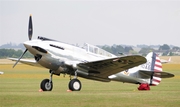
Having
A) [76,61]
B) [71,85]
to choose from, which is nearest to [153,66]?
[76,61]

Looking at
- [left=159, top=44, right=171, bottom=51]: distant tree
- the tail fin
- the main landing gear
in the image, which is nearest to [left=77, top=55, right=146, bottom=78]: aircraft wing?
the main landing gear

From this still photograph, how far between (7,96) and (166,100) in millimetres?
5156

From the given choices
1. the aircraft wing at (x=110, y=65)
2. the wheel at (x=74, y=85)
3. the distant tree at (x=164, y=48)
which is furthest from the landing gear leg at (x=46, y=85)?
the distant tree at (x=164, y=48)

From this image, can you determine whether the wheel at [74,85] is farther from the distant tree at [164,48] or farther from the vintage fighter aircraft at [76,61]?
the distant tree at [164,48]

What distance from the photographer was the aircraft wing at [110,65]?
21094 mm

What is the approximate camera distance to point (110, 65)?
22.1m

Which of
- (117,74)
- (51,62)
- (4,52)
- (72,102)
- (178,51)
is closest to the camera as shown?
(72,102)

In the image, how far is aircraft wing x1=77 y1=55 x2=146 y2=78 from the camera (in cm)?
2109

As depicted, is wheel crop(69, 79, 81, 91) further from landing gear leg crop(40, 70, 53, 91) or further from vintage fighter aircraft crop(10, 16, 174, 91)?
landing gear leg crop(40, 70, 53, 91)

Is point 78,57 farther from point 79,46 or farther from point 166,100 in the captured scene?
point 166,100

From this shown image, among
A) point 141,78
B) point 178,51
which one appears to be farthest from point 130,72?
point 178,51

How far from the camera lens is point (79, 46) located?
74.4ft

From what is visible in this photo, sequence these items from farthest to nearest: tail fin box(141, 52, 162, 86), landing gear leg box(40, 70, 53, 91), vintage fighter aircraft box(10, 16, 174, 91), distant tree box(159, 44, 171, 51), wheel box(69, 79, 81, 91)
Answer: distant tree box(159, 44, 171, 51) → tail fin box(141, 52, 162, 86) → landing gear leg box(40, 70, 53, 91) → vintage fighter aircraft box(10, 16, 174, 91) → wheel box(69, 79, 81, 91)

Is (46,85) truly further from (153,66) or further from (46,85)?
(153,66)
